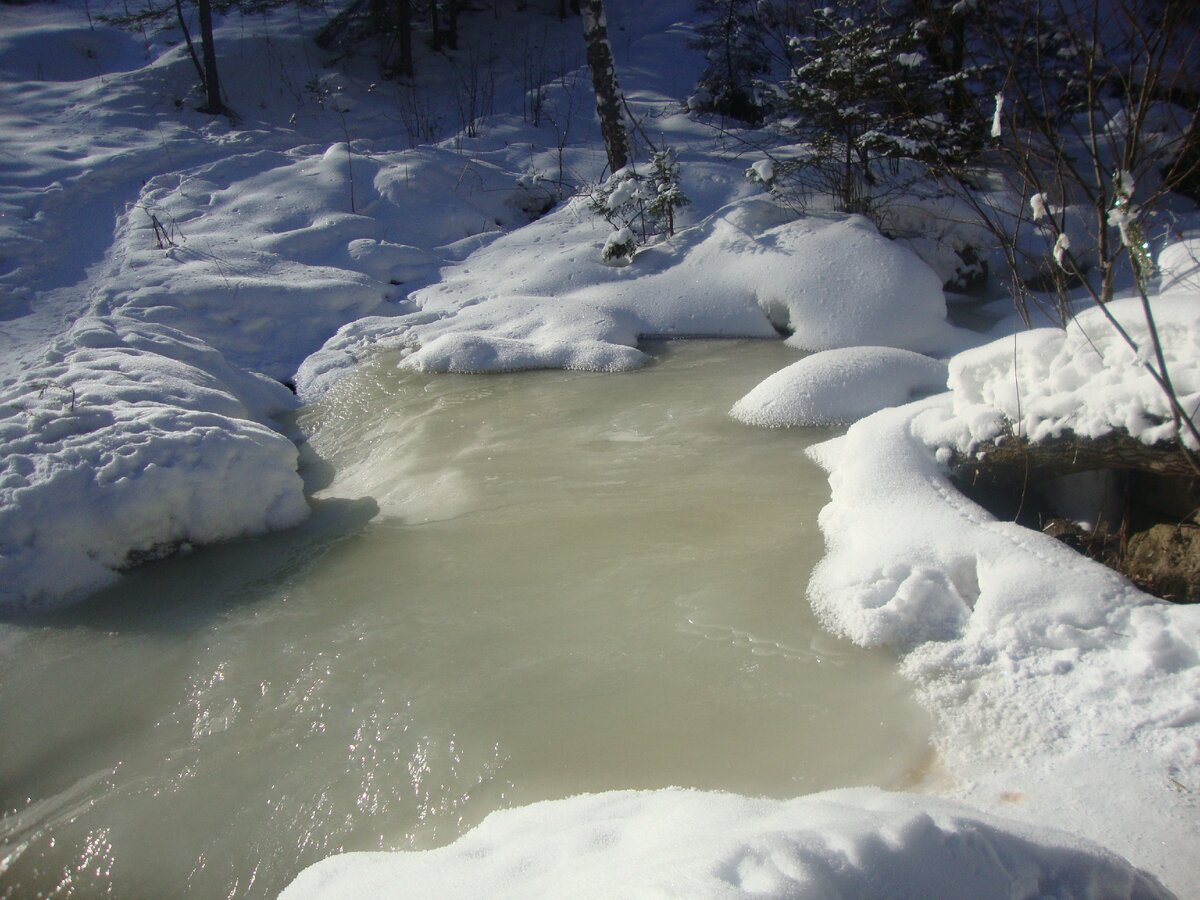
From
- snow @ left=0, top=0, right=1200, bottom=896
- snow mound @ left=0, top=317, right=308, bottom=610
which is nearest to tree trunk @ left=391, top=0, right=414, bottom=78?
snow @ left=0, top=0, right=1200, bottom=896

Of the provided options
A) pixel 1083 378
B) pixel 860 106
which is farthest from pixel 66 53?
pixel 1083 378

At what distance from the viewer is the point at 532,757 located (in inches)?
92.9

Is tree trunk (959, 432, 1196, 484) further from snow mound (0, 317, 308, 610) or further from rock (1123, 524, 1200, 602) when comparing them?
snow mound (0, 317, 308, 610)

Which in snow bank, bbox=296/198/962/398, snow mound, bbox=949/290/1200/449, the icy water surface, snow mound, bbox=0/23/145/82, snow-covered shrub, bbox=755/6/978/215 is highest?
snow mound, bbox=0/23/145/82

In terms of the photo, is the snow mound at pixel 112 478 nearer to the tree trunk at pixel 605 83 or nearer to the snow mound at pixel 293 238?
the snow mound at pixel 293 238

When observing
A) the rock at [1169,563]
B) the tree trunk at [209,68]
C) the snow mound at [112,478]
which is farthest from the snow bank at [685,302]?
the tree trunk at [209,68]

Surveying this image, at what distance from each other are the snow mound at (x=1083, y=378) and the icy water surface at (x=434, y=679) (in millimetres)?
813

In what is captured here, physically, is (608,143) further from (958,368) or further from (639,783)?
(639,783)

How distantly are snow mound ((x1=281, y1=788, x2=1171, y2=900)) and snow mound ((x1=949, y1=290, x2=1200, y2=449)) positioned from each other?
149 centimetres

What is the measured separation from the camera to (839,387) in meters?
4.48

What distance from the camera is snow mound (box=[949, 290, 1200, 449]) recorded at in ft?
8.40

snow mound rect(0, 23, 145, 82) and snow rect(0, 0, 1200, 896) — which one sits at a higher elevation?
snow mound rect(0, 23, 145, 82)

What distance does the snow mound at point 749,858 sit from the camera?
1385mm

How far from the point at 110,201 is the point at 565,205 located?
16.2 ft
